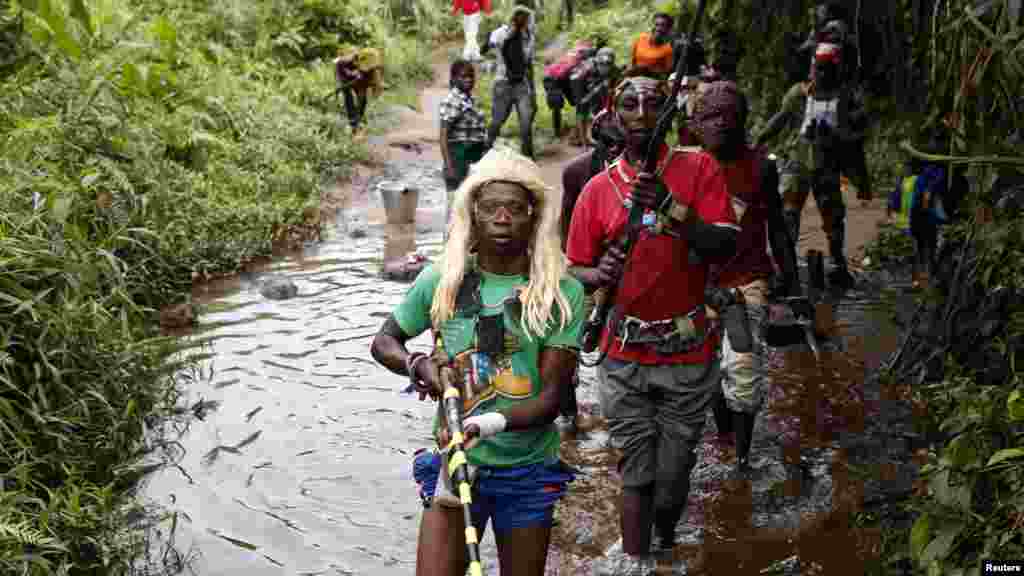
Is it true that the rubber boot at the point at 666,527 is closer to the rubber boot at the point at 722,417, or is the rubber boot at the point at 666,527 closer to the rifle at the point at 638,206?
the rifle at the point at 638,206

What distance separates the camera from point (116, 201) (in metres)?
9.48

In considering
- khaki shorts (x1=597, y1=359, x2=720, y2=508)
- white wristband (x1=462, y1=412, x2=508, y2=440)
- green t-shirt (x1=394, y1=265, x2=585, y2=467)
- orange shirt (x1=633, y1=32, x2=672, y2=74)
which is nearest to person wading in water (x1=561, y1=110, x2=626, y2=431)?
khaki shorts (x1=597, y1=359, x2=720, y2=508)

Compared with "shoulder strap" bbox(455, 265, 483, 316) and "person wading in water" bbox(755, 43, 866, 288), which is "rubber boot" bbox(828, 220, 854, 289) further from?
"shoulder strap" bbox(455, 265, 483, 316)

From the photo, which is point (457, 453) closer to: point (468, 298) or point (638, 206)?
point (468, 298)

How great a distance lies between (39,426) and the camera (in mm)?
5754

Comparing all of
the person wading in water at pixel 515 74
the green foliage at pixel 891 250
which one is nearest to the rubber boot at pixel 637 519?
the green foliage at pixel 891 250

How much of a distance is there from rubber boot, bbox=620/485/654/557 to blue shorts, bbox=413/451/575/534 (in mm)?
1125

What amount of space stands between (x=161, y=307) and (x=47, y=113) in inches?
98.8

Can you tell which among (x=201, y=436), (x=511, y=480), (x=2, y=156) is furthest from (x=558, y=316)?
(x=2, y=156)

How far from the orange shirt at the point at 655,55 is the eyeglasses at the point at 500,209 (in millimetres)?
10885

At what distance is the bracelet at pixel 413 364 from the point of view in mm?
3654

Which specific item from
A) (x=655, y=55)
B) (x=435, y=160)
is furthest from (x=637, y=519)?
(x=435, y=160)

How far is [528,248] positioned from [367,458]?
3263 millimetres

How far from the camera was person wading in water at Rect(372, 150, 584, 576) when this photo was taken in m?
3.66
